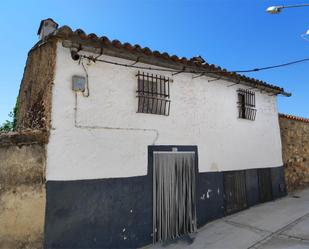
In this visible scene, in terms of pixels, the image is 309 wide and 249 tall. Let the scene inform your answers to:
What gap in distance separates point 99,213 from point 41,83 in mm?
3284

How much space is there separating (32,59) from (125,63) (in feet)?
9.29

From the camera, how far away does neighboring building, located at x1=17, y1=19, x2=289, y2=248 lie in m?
5.60

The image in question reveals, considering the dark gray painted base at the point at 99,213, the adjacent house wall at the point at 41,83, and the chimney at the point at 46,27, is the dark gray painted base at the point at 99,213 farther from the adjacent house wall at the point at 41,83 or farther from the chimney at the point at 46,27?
the chimney at the point at 46,27

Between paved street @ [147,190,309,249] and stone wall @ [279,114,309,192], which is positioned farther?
stone wall @ [279,114,309,192]

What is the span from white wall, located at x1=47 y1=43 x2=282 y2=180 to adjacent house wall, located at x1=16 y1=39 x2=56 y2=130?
0.18 metres

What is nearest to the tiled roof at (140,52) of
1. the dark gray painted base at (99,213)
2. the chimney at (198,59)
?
the chimney at (198,59)

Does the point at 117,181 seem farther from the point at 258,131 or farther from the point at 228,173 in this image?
the point at 258,131

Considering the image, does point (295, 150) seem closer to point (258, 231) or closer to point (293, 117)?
point (293, 117)

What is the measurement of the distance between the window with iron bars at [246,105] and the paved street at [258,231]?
3.34 meters

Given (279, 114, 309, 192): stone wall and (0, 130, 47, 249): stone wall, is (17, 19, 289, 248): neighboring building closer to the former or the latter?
(0, 130, 47, 249): stone wall

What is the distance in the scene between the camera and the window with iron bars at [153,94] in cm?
699

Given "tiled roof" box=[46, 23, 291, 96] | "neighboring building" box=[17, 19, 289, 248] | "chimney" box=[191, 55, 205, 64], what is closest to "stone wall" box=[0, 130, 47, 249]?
"neighboring building" box=[17, 19, 289, 248]


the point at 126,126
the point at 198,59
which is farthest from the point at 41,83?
the point at 198,59

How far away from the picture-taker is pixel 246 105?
32.9 feet
